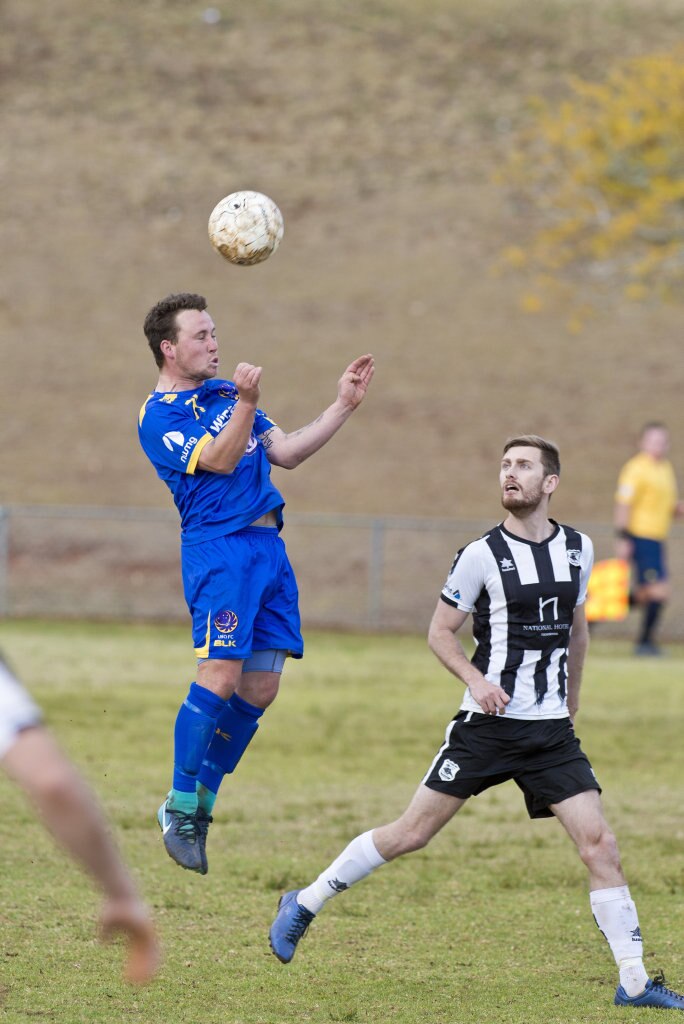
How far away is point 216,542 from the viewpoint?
18.5 ft

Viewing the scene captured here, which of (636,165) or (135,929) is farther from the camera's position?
(636,165)

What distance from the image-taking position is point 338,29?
4631 cm

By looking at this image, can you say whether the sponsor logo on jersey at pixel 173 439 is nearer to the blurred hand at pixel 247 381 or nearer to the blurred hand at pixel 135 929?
the blurred hand at pixel 247 381

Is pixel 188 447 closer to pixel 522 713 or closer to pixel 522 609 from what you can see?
pixel 522 609

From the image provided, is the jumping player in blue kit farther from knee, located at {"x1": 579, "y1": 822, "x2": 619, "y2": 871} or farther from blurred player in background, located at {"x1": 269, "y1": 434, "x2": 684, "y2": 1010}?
Result: knee, located at {"x1": 579, "y1": 822, "x2": 619, "y2": 871}

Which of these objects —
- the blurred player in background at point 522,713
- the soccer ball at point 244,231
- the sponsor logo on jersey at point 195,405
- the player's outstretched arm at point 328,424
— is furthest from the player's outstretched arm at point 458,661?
the soccer ball at point 244,231

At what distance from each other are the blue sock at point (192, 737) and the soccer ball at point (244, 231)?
1875 mm

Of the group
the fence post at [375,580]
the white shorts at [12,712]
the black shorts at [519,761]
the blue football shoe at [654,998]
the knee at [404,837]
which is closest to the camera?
the white shorts at [12,712]

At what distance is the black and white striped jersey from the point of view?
5066 millimetres

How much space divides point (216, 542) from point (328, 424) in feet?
2.27

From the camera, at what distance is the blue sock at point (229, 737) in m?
5.82

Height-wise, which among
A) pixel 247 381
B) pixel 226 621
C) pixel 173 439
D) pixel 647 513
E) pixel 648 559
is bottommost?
pixel 648 559

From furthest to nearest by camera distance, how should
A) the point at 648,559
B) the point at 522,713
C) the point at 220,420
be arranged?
the point at 648,559, the point at 220,420, the point at 522,713

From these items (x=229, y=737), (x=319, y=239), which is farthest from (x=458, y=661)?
(x=319, y=239)
